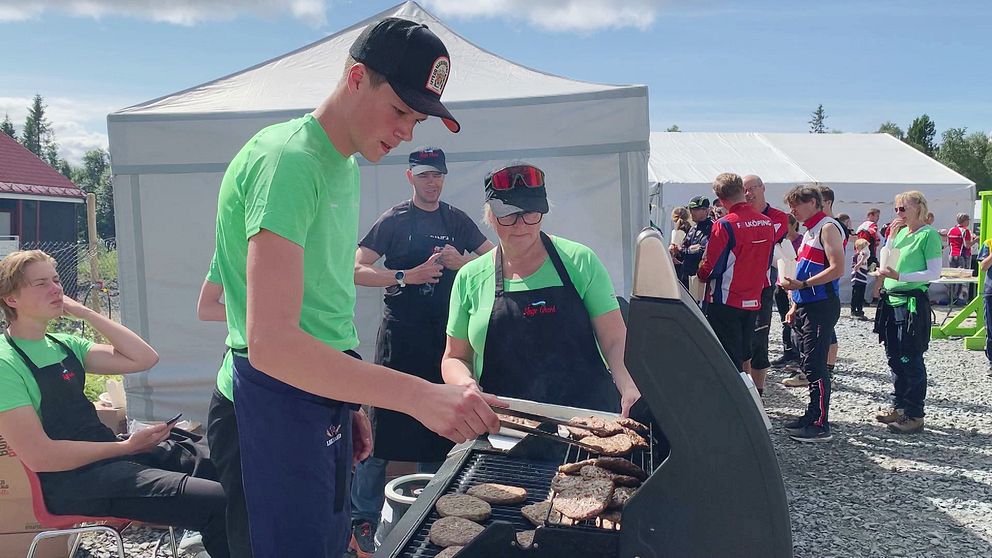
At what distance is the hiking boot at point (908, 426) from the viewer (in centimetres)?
543

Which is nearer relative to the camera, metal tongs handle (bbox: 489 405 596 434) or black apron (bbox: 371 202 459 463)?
metal tongs handle (bbox: 489 405 596 434)

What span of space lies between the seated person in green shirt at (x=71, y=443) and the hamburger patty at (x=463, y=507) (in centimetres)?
136

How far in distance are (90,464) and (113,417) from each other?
5.38ft

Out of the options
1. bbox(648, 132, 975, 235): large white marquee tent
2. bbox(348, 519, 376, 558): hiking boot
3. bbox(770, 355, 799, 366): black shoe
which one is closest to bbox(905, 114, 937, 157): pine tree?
bbox(648, 132, 975, 235): large white marquee tent

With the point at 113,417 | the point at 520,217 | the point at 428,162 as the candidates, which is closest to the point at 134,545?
the point at 113,417

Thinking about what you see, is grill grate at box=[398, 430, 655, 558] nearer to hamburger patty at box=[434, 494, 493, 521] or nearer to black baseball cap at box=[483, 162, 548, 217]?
hamburger patty at box=[434, 494, 493, 521]

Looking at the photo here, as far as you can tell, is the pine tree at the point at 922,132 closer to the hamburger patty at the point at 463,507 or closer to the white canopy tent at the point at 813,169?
the white canopy tent at the point at 813,169

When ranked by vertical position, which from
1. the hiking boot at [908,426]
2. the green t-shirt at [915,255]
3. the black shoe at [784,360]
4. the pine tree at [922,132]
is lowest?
the hiking boot at [908,426]

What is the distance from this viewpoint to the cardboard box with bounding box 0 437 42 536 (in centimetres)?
306

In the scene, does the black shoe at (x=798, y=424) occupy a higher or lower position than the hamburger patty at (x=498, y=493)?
lower

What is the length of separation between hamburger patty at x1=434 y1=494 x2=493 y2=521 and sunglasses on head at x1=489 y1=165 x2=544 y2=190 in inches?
49.0

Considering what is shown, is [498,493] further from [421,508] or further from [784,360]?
[784,360]

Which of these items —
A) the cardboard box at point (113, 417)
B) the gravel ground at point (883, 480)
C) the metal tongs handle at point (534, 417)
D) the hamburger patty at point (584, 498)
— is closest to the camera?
the hamburger patty at point (584, 498)

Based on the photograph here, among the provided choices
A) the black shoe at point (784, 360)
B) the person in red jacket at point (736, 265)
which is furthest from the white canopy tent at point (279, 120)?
the black shoe at point (784, 360)
